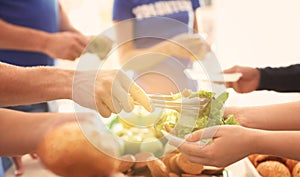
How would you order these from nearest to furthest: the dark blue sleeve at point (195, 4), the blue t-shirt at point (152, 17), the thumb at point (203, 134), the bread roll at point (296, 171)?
the thumb at point (203, 134)
the bread roll at point (296, 171)
the blue t-shirt at point (152, 17)
the dark blue sleeve at point (195, 4)

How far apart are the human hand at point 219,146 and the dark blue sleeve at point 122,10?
846 millimetres

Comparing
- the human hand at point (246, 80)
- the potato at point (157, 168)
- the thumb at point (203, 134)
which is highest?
the thumb at point (203, 134)

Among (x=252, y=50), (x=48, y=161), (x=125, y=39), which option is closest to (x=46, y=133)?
(x=48, y=161)

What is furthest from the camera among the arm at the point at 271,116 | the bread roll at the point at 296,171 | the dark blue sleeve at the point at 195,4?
the dark blue sleeve at the point at 195,4

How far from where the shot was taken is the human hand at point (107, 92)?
0.70 m

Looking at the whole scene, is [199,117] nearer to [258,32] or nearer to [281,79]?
[281,79]

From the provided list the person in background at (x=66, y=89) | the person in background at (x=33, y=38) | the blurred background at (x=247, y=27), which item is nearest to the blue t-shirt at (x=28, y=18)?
the person in background at (x=33, y=38)

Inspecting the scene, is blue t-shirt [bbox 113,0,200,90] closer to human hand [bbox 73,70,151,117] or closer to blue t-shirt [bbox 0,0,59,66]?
blue t-shirt [bbox 0,0,59,66]

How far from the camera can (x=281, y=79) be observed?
1367 millimetres

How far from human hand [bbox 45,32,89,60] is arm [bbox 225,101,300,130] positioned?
1.98 ft

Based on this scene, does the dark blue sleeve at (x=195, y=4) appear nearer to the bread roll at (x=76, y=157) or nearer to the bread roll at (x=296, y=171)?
the bread roll at (x=296, y=171)

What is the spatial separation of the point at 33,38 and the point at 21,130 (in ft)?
1.97

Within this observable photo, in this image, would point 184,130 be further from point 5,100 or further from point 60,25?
point 60,25

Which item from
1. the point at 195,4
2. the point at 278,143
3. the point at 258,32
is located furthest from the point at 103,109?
the point at 258,32
